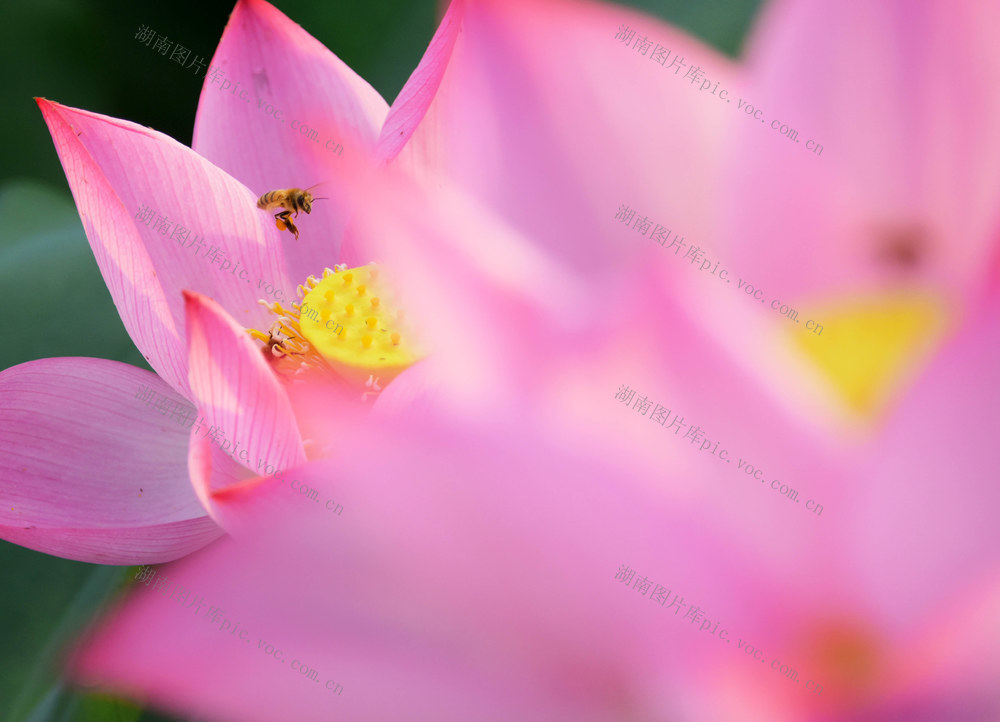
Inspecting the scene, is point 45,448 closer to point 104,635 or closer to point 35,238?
point 104,635

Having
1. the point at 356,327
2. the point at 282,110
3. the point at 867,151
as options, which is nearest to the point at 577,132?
the point at 867,151

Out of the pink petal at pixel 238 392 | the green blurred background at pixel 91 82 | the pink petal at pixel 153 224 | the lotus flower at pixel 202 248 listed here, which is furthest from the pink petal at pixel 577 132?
the green blurred background at pixel 91 82

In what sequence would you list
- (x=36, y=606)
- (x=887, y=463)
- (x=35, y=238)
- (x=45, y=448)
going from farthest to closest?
(x=35, y=238)
(x=36, y=606)
(x=45, y=448)
(x=887, y=463)

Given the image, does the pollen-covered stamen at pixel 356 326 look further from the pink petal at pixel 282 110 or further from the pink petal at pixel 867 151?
the pink petal at pixel 867 151

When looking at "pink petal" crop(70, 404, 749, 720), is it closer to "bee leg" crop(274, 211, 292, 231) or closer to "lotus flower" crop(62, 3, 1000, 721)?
"lotus flower" crop(62, 3, 1000, 721)

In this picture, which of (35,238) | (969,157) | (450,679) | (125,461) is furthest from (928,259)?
(35,238)

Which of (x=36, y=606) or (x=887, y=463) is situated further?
(x=36, y=606)
